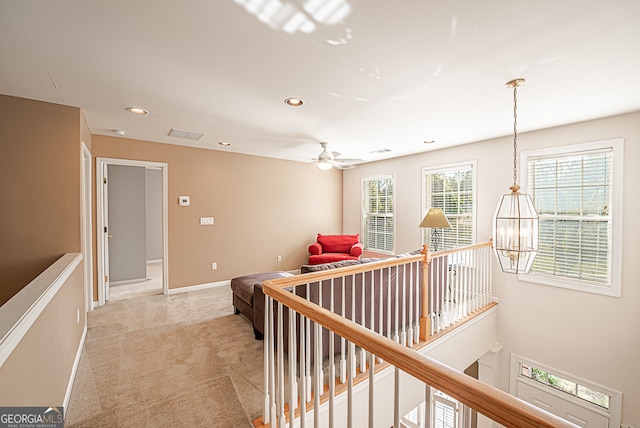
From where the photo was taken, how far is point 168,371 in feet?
7.88

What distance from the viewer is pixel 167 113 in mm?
3102

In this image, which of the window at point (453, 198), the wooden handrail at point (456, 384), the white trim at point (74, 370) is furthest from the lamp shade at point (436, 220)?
the white trim at point (74, 370)

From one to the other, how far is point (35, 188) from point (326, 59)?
303 cm

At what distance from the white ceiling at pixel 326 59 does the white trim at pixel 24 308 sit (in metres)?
1.53

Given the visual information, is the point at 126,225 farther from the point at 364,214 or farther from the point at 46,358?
the point at 364,214

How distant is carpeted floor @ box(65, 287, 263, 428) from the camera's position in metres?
1.92

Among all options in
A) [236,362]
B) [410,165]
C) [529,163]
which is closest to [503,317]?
[529,163]

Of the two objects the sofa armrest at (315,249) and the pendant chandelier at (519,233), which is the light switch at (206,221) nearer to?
the sofa armrest at (315,249)

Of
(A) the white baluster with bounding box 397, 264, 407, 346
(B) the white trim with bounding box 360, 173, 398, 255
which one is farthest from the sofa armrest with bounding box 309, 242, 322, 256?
(A) the white baluster with bounding box 397, 264, 407, 346

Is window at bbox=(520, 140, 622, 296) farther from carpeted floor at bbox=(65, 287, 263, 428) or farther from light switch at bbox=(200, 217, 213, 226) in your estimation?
light switch at bbox=(200, 217, 213, 226)

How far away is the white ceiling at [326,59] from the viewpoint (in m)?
1.50

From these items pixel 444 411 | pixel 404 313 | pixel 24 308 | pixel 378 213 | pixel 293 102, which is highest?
pixel 293 102

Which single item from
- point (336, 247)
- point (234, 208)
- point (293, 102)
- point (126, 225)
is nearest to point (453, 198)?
point (336, 247)

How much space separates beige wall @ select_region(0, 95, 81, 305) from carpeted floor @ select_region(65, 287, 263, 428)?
1024mm
